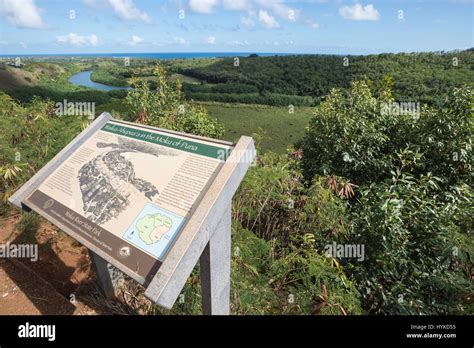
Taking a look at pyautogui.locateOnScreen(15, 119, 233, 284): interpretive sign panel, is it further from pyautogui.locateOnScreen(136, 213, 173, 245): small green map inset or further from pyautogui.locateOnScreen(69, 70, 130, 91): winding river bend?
pyautogui.locateOnScreen(69, 70, 130, 91): winding river bend

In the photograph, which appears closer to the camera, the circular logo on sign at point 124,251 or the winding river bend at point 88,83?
the circular logo on sign at point 124,251

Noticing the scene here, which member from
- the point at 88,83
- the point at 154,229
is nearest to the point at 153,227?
the point at 154,229

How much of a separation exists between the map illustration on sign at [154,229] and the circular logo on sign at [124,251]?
4cm

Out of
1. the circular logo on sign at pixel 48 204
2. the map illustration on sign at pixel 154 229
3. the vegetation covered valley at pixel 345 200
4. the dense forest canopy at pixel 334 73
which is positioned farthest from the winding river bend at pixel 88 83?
the map illustration on sign at pixel 154 229

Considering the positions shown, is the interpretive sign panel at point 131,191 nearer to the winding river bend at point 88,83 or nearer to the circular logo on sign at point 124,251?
the circular logo on sign at point 124,251

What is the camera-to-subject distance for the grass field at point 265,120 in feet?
95.1

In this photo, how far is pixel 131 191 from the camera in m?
1.65

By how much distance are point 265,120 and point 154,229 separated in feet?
116

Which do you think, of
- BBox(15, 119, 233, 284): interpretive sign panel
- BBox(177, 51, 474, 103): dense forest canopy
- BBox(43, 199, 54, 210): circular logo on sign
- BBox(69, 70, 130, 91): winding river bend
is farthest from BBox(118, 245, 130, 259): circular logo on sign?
BBox(69, 70, 130, 91): winding river bend

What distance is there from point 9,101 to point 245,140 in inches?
261

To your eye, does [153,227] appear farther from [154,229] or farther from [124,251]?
[124,251]

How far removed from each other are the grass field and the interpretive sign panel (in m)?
23.8

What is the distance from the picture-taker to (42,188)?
1979 millimetres

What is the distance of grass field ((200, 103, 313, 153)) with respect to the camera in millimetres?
28984
